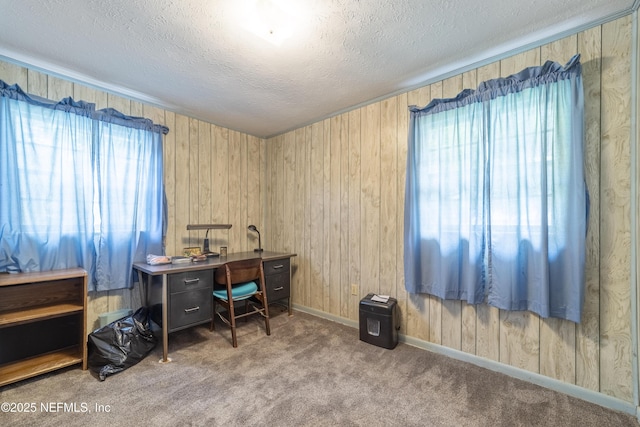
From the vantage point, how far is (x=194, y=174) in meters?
3.12

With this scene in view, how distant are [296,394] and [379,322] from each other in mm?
983

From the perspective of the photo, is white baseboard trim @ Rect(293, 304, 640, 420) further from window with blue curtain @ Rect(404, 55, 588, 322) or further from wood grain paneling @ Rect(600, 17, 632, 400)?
window with blue curtain @ Rect(404, 55, 588, 322)

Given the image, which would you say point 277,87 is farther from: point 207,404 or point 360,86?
point 207,404

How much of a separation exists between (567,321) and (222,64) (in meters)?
3.08

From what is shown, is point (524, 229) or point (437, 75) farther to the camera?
point (437, 75)

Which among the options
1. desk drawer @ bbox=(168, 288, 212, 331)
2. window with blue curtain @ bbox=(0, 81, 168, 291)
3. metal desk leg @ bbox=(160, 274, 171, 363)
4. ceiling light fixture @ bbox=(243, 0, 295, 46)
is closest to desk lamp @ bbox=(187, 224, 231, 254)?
window with blue curtain @ bbox=(0, 81, 168, 291)

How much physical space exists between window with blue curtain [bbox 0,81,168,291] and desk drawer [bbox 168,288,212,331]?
68 centimetres

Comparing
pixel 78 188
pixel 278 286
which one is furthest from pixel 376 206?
pixel 78 188

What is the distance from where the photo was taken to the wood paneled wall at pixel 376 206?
164 cm

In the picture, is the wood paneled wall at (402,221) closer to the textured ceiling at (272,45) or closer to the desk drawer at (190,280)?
the textured ceiling at (272,45)

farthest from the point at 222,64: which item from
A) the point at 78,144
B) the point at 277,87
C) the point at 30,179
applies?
the point at 30,179

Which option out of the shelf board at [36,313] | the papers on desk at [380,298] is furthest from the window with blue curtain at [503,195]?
the shelf board at [36,313]

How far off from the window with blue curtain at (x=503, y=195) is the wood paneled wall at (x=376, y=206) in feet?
0.44

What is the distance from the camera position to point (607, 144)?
1651mm
